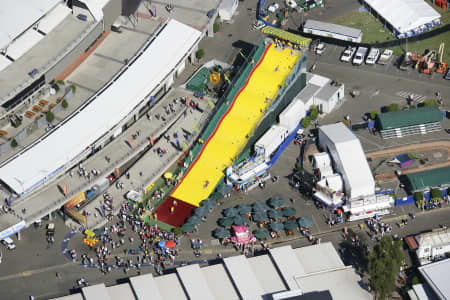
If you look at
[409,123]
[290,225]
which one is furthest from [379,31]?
[290,225]

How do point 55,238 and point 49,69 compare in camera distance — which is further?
point 49,69

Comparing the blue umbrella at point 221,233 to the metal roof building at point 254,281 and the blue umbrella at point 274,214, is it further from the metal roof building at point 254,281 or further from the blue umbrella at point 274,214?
the blue umbrella at point 274,214

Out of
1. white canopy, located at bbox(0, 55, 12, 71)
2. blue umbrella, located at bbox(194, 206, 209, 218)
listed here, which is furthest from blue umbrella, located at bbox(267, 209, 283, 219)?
white canopy, located at bbox(0, 55, 12, 71)

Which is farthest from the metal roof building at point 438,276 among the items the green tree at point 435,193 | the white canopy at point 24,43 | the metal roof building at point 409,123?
the white canopy at point 24,43

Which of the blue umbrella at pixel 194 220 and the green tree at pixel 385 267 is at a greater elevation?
the blue umbrella at pixel 194 220

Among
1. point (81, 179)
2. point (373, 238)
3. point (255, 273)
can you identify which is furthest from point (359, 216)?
point (81, 179)

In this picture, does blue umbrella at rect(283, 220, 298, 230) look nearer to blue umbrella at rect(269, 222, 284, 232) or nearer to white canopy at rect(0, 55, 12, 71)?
blue umbrella at rect(269, 222, 284, 232)

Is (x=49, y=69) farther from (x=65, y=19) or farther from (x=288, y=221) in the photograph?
(x=288, y=221)
